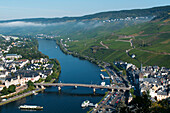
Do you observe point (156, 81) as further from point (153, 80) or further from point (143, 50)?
point (143, 50)

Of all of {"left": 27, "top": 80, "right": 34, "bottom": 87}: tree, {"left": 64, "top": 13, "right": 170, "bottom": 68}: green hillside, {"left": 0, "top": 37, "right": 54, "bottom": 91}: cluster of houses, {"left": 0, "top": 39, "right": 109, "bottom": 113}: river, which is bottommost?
{"left": 0, "top": 39, "right": 109, "bottom": 113}: river

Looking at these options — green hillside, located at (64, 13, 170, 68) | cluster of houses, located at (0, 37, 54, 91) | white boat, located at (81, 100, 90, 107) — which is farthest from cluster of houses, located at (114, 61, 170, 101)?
cluster of houses, located at (0, 37, 54, 91)

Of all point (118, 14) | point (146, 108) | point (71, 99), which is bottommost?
point (71, 99)

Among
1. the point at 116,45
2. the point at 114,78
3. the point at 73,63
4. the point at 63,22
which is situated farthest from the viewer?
the point at 63,22

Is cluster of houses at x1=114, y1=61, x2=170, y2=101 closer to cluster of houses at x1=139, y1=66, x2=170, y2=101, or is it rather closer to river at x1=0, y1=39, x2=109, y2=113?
cluster of houses at x1=139, y1=66, x2=170, y2=101

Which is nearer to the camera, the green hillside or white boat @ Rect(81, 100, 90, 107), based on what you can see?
white boat @ Rect(81, 100, 90, 107)

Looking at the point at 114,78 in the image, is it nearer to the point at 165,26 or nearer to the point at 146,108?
the point at 146,108


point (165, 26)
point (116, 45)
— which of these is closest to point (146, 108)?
point (116, 45)
